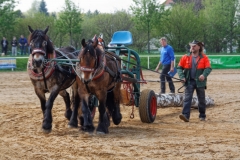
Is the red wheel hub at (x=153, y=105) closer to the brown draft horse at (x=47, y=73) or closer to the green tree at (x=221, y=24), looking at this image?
the brown draft horse at (x=47, y=73)

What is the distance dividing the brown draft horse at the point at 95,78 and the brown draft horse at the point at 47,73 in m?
0.34

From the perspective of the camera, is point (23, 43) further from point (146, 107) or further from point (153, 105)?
point (146, 107)

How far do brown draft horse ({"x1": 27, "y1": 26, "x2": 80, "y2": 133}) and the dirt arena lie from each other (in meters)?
0.39

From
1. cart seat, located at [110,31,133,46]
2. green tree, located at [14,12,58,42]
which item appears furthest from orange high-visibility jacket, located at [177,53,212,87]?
green tree, located at [14,12,58,42]

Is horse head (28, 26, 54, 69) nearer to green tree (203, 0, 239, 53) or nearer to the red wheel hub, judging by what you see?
the red wheel hub

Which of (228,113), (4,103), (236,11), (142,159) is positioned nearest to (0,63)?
(4,103)

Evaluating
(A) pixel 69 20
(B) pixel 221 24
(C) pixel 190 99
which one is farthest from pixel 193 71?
(B) pixel 221 24

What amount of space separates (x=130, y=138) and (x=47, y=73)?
190cm

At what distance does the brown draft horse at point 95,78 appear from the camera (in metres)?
8.37

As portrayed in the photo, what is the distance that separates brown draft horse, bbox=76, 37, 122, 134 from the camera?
8367 mm

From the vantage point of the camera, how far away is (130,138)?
832 centimetres

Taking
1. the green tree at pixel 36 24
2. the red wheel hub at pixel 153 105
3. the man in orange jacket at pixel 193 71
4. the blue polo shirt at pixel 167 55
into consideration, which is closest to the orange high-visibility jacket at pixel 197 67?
the man in orange jacket at pixel 193 71

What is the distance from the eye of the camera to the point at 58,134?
877 cm

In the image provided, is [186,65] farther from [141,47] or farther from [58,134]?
[141,47]
